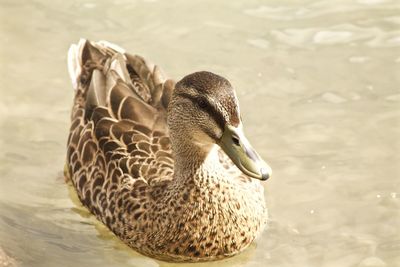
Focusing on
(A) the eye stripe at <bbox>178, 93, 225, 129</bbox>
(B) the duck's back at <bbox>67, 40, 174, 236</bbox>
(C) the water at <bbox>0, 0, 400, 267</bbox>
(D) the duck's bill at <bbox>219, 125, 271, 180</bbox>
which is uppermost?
(A) the eye stripe at <bbox>178, 93, 225, 129</bbox>

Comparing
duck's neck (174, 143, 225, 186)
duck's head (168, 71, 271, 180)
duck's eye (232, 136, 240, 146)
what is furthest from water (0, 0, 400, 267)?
duck's eye (232, 136, 240, 146)

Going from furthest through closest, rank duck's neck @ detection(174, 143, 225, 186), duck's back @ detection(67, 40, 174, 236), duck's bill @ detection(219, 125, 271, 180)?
duck's back @ detection(67, 40, 174, 236) < duck's neck @ detection(174, 143, 225, 186) < duck's bill @ detection(219, 125, 271, 180)

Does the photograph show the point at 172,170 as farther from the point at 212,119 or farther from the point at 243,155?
the point at 243,155

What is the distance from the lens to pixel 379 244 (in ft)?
22.6

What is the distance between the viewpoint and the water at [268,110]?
6.92 meters

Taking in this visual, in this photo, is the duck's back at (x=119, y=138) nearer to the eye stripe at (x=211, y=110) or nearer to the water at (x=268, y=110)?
the water at (x=268, y=110)

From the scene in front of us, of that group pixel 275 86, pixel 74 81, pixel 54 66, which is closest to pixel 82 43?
pixel 74 81

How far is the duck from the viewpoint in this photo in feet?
20.1

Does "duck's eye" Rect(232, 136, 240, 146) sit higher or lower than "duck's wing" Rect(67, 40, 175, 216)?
higher

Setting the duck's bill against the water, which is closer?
the duck's bill

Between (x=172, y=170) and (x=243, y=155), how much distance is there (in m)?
1.03

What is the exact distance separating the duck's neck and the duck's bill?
51 centimetres

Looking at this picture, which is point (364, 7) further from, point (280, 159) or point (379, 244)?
point (379, 244)

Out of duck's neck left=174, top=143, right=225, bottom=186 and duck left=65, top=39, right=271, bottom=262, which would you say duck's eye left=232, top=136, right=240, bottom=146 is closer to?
duck left=65, top=39, right=271, bottom=262
